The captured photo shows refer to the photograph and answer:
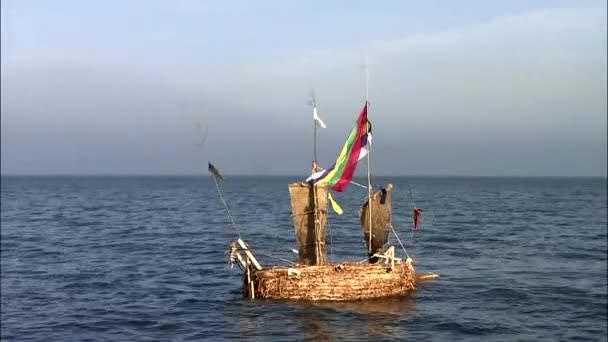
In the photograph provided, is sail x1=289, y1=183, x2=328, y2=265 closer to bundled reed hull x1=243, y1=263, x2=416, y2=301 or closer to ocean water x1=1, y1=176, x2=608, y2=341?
bundled reed hull x1=243, y1=263, x2=416, y2=301

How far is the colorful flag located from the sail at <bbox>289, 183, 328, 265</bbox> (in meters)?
0.72

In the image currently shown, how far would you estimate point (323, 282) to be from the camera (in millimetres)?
28922

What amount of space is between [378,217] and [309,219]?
A: 3.47 metres

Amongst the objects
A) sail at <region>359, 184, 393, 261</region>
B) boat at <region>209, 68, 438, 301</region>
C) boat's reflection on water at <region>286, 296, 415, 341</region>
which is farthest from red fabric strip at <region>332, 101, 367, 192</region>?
boat's reflection on water at <region>286, 296, 415, 341</region>

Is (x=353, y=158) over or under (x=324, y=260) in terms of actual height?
over

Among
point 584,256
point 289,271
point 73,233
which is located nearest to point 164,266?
point 289,271

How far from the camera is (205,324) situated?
26.9 m

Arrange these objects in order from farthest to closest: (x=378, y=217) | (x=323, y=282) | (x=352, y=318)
A: (x=378, y=217) → (x=323, y=282) → (x=352, y=318)

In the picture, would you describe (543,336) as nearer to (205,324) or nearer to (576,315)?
(576,315)

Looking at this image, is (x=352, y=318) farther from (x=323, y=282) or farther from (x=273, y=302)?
(x=273, y=302)

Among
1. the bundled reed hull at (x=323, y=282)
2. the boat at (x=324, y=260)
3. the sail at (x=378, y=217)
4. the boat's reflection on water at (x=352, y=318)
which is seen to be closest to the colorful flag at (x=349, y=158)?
the boat at (x=324, y=260)

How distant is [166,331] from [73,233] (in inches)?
1526

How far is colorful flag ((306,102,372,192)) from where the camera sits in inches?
1142

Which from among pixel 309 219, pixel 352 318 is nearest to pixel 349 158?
pixel 309 219
